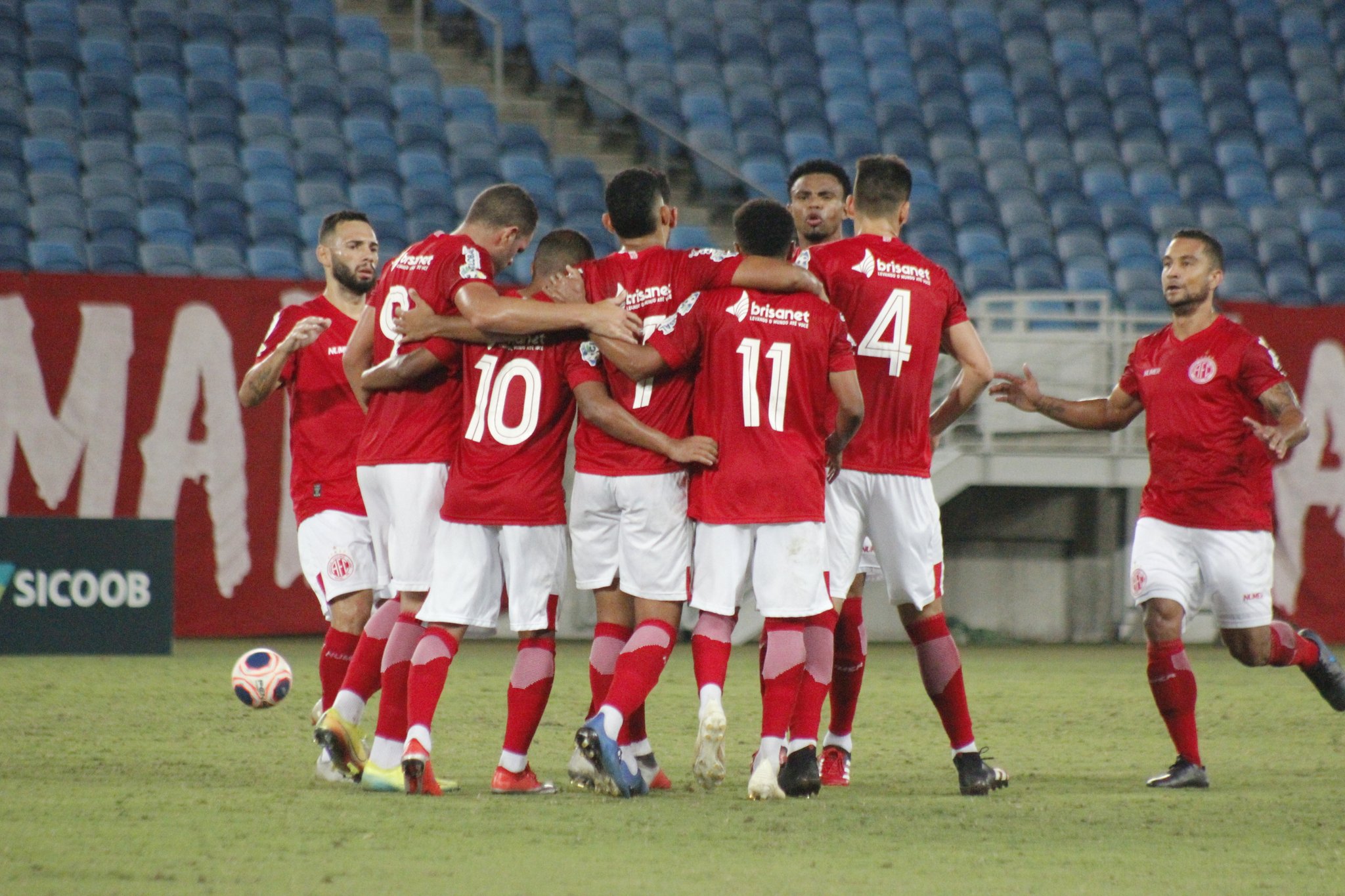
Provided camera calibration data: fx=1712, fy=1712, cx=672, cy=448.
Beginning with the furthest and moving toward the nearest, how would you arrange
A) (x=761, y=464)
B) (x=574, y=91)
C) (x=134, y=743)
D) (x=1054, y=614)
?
(x=574, y=91) → (x=1054, y=614) → (x=134, y=743) → (x=761, y=464)

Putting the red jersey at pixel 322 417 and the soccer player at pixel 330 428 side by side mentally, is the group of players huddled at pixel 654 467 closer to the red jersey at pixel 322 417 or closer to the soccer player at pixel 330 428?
the soccer player at pixel 330 428

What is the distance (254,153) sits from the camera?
14.8 meters

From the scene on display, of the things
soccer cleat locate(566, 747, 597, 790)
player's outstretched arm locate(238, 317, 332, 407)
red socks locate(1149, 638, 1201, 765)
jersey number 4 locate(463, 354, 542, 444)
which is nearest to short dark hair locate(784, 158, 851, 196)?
jersey number 4 locate(463, 354, 542, 444)

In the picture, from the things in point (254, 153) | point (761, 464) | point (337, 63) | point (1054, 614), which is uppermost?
point (337, 63)

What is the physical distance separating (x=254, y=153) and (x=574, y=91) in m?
3.02

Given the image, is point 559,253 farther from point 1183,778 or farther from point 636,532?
point 1183,778

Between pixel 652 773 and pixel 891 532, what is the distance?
3.97 feet

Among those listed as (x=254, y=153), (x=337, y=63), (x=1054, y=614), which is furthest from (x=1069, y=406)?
(x=337, y=63)

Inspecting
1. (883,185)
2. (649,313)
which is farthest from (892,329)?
(649,313)

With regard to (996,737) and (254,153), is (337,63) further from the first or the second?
(996,737)

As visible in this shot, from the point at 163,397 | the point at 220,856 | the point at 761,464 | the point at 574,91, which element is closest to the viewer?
the point at 220,856

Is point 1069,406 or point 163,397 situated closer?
point 1069,406

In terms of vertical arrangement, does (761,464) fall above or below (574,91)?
below

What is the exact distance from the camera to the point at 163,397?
39.9ft
